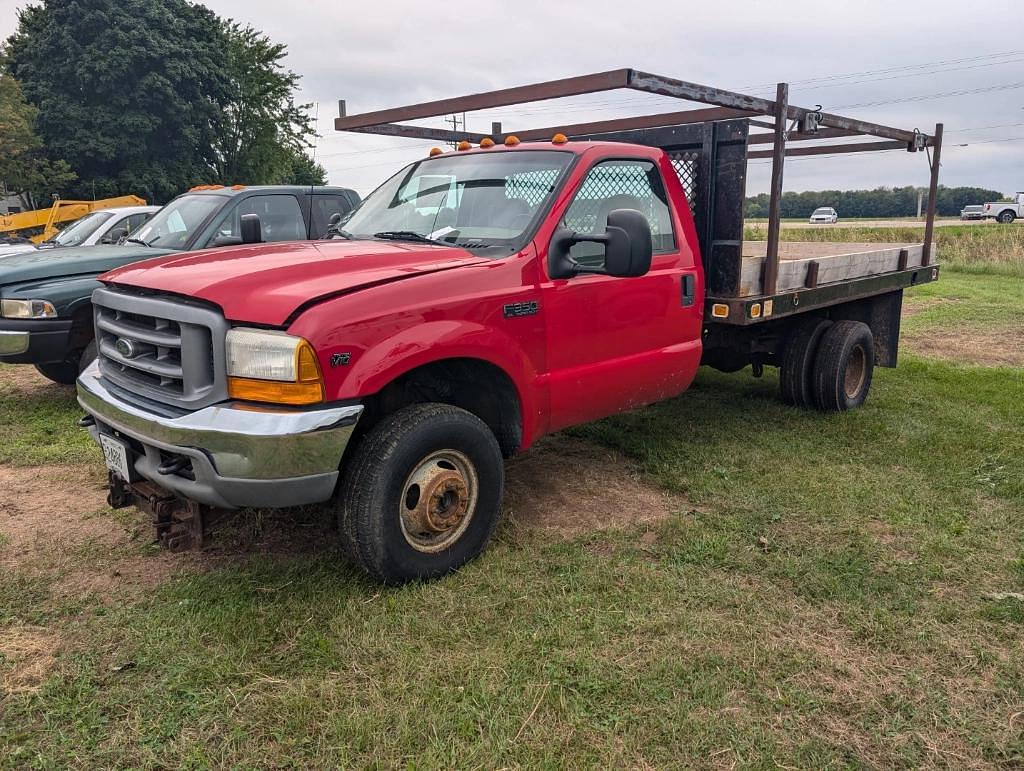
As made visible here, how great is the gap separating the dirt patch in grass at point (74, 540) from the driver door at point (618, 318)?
213 cm

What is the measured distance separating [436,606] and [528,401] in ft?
3.62

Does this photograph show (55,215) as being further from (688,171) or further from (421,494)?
(421,494)

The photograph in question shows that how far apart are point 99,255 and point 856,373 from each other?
647 cm

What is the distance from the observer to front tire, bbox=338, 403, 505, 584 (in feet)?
11.1

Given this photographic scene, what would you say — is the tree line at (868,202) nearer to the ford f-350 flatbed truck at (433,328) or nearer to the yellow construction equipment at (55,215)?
the ford f-350 flatbed truck at (433,328)

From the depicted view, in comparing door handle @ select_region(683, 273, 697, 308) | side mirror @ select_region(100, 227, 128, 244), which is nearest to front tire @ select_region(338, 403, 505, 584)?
door handle @ select_region(683, 273, 697, 308)

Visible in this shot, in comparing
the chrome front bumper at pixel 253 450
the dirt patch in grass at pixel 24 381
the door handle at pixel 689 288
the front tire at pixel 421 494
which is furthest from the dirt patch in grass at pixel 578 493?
the dirt patch in grass at pixel 24 381

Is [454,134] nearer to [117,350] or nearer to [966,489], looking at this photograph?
[117,350]

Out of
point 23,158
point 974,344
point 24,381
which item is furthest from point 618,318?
point 23,158

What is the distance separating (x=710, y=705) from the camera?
111 inches

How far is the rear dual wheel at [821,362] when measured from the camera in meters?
6.41

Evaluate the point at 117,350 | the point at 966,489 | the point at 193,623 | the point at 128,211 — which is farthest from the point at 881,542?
the point at 128,211

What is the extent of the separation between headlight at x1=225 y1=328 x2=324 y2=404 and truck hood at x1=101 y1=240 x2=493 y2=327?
75mm

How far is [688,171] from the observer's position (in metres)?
5.31
